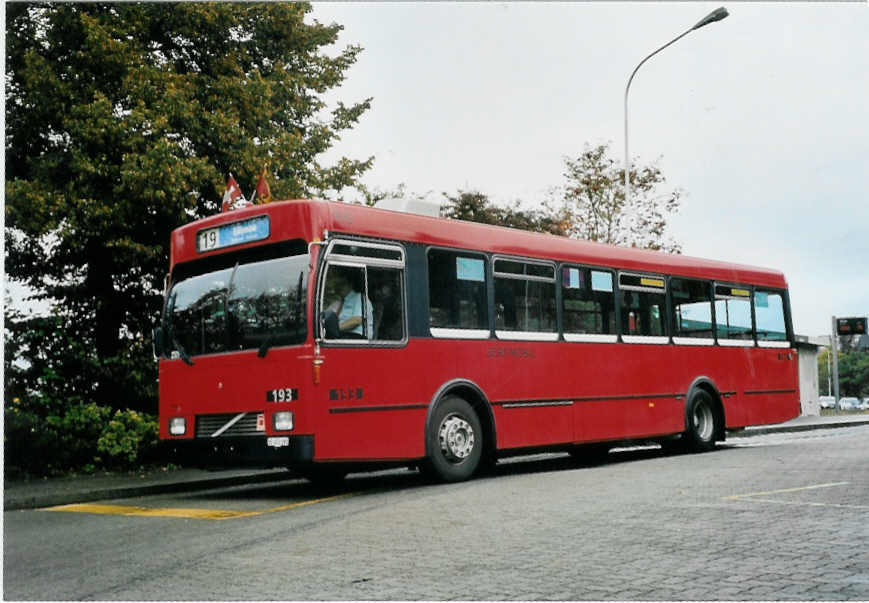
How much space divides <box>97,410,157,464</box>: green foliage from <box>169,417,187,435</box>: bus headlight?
3834 mm

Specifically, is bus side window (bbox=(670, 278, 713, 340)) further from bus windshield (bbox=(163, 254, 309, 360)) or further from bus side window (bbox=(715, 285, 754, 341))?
bus windshield (bbox=(163, 254, 309, 360))

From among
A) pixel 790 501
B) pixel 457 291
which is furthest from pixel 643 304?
pixel 790 501

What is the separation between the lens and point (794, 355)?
19.5 metres

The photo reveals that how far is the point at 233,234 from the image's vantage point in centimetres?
1210

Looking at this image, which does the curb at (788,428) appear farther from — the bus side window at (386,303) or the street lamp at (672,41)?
the bus side window at (386,303)

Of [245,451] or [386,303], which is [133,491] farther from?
[386,303]

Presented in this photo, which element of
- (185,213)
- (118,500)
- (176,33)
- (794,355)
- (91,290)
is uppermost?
(176,33)

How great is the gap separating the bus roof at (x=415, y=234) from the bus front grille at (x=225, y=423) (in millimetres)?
1968

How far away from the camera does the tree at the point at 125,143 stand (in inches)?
634

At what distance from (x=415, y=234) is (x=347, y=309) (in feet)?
5.13

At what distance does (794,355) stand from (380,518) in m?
12.6

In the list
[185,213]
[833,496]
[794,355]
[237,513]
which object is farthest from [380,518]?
[794,355]

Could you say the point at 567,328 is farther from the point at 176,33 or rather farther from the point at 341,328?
the point at 176,33

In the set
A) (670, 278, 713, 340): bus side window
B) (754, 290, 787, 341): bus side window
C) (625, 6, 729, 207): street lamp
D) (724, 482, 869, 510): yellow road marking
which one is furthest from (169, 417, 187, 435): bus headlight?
(625, 6, 729, 207): street lamp
